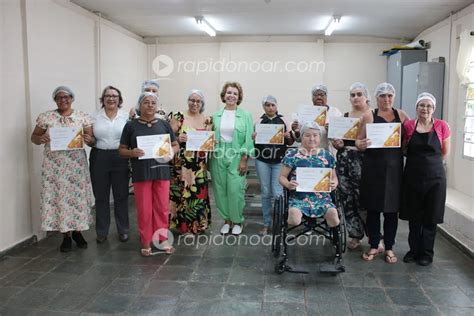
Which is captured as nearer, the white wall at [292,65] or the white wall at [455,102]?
the white wall at [455,102]

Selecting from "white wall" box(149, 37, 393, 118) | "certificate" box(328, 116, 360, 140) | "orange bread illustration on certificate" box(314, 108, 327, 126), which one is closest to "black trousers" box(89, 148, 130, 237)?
"orange bread illustration on certificate" box(314, 108, 327, 126)

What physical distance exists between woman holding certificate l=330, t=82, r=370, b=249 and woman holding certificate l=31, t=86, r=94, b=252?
2.37m

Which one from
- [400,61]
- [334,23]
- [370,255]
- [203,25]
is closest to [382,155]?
[370,255]

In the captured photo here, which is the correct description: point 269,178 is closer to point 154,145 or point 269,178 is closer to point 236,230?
point 236,230

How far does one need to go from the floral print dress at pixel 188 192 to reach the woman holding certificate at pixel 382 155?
5.25 feet

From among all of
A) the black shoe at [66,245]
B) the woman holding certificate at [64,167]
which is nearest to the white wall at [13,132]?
the woman holding certificate at [64,167]

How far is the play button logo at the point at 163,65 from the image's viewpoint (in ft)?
25.7

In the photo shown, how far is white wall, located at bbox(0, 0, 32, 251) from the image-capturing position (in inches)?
149

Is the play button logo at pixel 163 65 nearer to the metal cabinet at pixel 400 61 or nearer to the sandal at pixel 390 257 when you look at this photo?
the metal cabinet at pixel 400 61

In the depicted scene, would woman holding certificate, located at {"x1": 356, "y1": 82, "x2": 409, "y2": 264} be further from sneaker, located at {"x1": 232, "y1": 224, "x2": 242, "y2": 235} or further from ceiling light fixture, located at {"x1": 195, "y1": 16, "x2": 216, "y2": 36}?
ceiling light fixture, located at {"x1": 195, "y1": 16, "x2": 216, "y2": 36}

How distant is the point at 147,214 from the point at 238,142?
115 centimetres

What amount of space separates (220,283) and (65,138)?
1.88 metres

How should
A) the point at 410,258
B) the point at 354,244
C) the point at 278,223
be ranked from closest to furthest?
the point at 278,223
the point at 410,258
the point at 354,244

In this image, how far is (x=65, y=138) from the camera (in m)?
3.76
